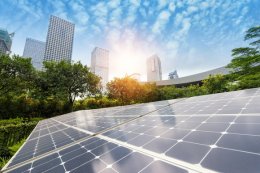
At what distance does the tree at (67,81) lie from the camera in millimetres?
32594

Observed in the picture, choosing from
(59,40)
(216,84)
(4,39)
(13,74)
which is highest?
(59,40)

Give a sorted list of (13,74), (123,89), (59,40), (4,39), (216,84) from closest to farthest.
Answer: (13,74)
(216,84)
(123,89)
(4,39)
(59,40)

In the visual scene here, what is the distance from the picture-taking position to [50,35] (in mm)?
164875

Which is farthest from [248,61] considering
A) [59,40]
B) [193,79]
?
[59,40]

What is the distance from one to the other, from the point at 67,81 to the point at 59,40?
150695 millimetres

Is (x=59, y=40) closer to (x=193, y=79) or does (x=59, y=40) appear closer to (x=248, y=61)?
(x=193, y=79)

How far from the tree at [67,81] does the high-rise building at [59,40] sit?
13472 cm

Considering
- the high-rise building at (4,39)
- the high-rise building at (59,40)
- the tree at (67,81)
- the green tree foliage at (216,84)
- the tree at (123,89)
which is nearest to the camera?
the green tree foliage at (216,84)

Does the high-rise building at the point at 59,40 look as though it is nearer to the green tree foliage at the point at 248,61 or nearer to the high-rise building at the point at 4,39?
the high-rise building at the point at 4,39

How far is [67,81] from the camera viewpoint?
3369cm

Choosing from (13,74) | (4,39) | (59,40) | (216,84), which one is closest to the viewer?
(13,74)

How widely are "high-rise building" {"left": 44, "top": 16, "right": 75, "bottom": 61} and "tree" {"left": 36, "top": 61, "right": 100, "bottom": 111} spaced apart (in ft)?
442

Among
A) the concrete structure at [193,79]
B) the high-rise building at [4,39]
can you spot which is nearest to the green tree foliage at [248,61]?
the concrete structure at [193,79]

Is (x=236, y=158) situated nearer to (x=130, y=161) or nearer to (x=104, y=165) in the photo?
(x=130, y=161)
